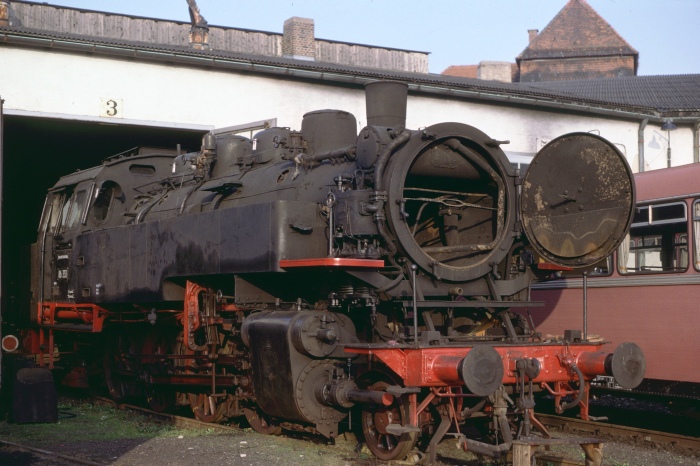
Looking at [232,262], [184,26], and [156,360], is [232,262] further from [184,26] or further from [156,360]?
[184,26]

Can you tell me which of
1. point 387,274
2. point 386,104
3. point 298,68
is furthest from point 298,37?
point 387,274

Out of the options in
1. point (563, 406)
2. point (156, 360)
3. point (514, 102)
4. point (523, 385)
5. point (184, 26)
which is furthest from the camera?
point (184, 26)

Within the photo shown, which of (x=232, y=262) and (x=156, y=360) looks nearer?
(x=232, y=262)

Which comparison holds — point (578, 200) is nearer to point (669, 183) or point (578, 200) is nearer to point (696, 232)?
point (696, 232)

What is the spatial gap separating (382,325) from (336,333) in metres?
0.46

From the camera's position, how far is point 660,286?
9758mm

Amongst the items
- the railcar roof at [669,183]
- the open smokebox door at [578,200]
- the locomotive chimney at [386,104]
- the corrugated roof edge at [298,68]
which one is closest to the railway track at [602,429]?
the open smokebox door at [578,200]

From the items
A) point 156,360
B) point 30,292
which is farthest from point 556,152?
point 30,292

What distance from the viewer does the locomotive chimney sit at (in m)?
8.20

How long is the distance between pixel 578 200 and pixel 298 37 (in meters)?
25.6

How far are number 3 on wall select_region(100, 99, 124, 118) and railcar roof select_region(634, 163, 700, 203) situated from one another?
27.8 feet

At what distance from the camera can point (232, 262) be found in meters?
8.52

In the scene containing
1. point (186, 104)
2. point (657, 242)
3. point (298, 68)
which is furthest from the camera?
point (298, 68)

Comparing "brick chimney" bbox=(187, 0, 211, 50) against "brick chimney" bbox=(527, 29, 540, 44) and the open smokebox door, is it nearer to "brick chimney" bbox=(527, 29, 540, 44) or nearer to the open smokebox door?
the open smokebox door
